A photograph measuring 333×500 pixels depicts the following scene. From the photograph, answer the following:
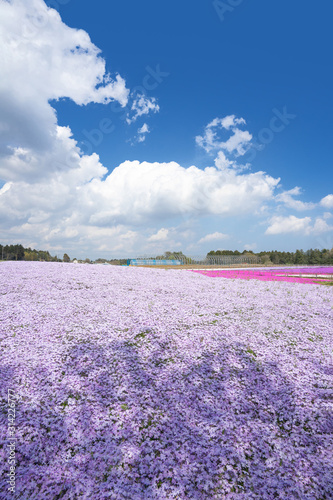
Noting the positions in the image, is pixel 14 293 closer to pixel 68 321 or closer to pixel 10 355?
pixel 68 321

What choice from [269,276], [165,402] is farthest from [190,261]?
[165,402]

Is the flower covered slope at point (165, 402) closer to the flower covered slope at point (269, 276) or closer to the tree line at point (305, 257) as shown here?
the flower covered slope at point (269, 276)

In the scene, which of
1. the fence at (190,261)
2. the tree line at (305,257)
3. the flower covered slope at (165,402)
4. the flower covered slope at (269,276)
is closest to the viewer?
the flower covered slope at (165,402)

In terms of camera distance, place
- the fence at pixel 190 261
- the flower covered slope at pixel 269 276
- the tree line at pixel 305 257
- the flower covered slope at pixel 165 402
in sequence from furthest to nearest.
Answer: the tree line at pixel 305 257 → the fence at pixel 190 261 → the flower covered slope at pixel 269 276 → the flower covered slope at pixel 165 402

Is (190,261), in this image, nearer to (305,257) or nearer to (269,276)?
(269,276)

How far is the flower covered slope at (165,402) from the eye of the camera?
13.9ft

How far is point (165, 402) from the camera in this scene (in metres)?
5.82

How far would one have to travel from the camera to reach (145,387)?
6230 mm

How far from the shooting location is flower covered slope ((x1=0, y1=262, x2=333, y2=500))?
4.25m

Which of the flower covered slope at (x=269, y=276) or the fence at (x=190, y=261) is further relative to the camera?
the fence at (x=190, y=261)

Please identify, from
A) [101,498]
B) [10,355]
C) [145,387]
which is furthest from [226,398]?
[10,355]

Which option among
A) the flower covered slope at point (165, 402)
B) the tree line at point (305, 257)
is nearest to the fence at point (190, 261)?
the tree line at point (305, 257)

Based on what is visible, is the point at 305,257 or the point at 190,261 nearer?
the point at 190,261

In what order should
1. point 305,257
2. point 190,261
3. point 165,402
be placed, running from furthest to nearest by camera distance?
point 305,257
point 190,261
point 165,402
